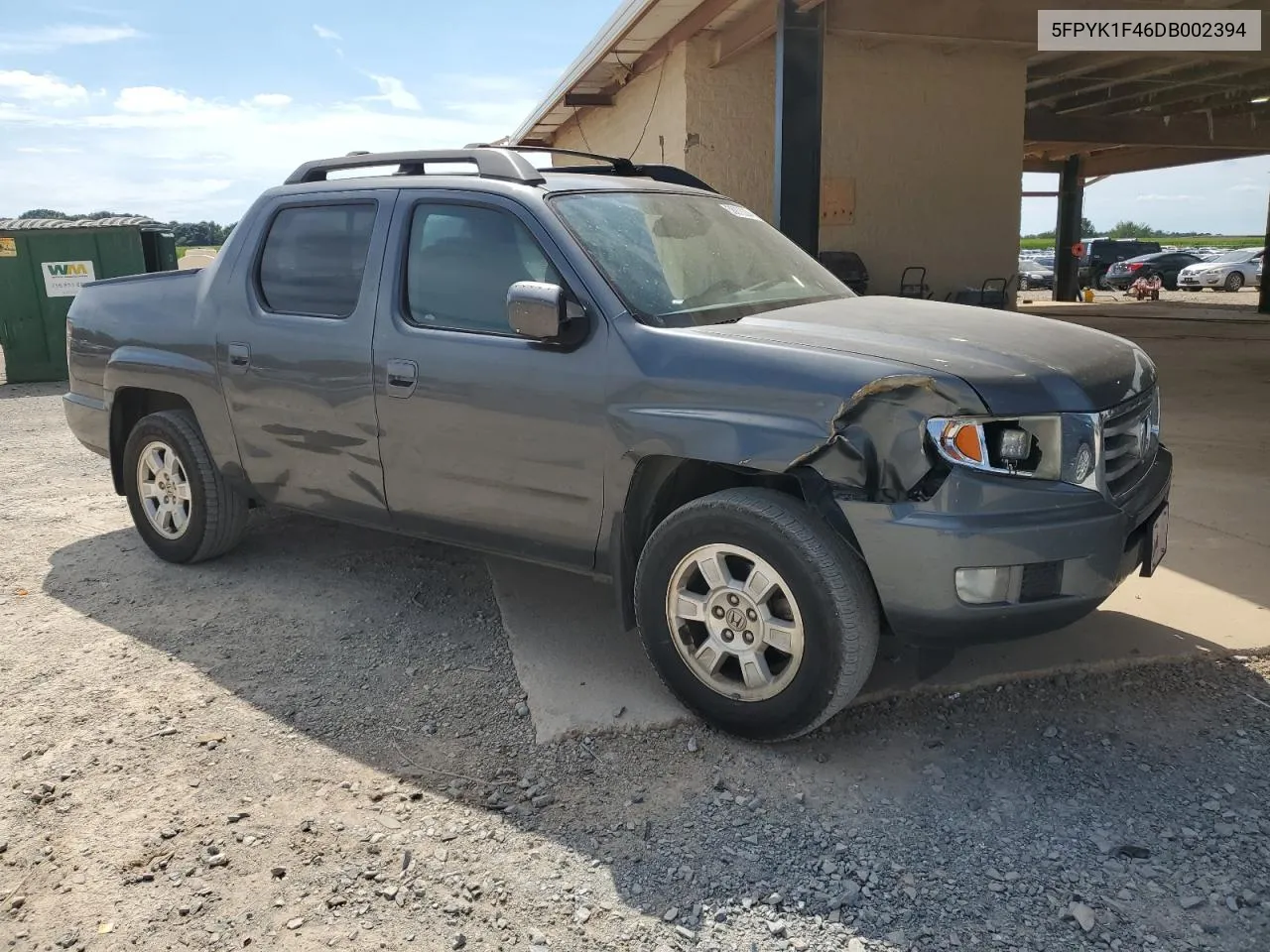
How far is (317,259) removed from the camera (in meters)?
4.29

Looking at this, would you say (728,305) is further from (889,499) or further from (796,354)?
(889,499)

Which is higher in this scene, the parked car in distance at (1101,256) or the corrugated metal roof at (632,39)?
the corrugated metal roof at (632,39)

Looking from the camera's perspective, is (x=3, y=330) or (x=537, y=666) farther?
(x=3, y=330)

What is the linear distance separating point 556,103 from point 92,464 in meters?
10.5

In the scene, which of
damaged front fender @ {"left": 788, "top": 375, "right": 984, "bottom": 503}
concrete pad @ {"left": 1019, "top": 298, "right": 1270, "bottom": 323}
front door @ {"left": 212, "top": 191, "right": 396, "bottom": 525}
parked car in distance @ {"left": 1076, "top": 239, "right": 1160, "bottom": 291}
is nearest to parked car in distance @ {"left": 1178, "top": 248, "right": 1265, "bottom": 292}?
parked car in distance @ {"left": 1076, "top": 239, "right": 1160, "bottom": 291}

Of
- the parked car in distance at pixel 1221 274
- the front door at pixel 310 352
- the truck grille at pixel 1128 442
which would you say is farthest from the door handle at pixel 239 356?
the parked car in distance at pixel 1221 274

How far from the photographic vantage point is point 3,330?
39.4 feet

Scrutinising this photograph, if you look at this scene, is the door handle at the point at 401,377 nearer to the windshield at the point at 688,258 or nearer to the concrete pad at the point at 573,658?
the windshield at the point at 688,258

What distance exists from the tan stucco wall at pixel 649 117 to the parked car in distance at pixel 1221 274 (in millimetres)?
23663

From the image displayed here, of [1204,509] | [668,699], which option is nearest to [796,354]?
[668,699]

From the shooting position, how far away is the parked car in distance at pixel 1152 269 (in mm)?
33406

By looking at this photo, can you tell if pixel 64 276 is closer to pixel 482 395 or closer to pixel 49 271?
pixel 49 271

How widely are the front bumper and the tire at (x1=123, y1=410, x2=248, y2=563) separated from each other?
3.18 meters

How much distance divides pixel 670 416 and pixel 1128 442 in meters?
1.46
